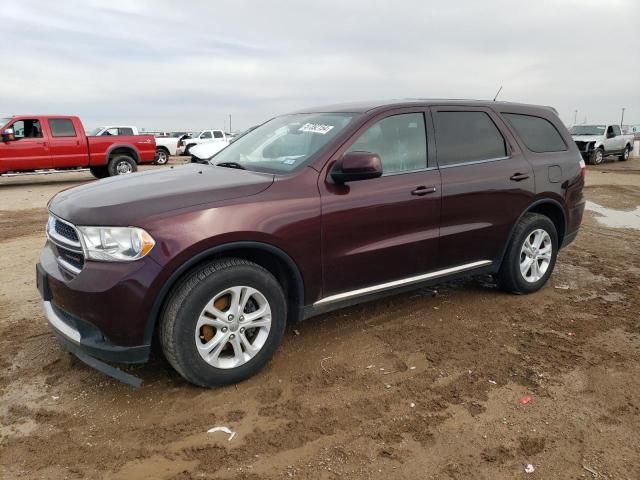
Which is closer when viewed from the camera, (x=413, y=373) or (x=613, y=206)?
(x=413, y=373)

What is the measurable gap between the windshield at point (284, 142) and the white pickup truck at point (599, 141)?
20917mm

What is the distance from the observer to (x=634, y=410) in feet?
9.56

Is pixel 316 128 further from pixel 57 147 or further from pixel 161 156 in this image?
pixel 161 156

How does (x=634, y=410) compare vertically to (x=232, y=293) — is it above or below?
below

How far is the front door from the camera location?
3.42m

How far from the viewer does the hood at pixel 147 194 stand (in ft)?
9.29

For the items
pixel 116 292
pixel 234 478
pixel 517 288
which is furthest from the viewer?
pixel 517 288

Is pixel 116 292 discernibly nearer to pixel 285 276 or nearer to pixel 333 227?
pixel 285 276

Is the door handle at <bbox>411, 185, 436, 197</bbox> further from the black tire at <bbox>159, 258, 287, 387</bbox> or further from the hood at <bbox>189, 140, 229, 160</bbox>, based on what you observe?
the hood at <bbox>189, 140, 229, 160</bbox>

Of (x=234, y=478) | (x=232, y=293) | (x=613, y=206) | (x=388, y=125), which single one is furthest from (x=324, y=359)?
(x=613, y=206)

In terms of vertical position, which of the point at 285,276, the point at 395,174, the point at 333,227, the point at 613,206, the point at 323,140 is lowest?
the point at 613,206

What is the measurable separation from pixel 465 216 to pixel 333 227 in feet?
4.28

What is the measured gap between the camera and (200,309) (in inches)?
115

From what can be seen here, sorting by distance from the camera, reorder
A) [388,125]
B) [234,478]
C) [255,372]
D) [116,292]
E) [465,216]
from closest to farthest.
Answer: [234,478]
[116,292]
[255,372]
[388,125]
[465,216]
